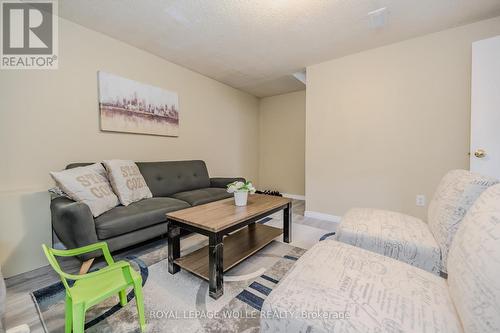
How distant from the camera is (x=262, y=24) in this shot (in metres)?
2.09

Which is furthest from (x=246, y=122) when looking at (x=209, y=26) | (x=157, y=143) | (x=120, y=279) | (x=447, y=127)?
(x=120, y=279)

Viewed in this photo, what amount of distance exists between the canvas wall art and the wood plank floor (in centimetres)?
139

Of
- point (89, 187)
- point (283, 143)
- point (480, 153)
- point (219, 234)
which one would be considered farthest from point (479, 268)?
point (283, 143)

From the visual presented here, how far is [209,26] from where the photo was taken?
2133mm

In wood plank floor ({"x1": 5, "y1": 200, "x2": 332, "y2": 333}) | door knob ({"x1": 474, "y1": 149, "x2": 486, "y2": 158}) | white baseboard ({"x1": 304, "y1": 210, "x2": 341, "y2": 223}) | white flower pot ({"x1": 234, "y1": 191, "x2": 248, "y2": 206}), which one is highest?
door knob ({"x1": 474, "y1": 149, "x2": 486, "y2": 158})

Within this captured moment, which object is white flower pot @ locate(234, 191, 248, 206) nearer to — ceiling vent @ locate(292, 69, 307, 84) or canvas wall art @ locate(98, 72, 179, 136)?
canvas wall art @ locate(98, 72, 179, 136)

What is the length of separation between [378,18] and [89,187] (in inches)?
120

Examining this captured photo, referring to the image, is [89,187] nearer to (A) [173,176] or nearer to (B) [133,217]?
(B) [133,217]

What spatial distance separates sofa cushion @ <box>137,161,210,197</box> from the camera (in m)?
2.45

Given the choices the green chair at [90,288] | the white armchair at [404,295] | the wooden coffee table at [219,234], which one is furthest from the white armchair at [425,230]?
the green chair at [90,288]

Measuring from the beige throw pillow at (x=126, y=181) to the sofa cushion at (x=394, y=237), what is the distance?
6.22ft

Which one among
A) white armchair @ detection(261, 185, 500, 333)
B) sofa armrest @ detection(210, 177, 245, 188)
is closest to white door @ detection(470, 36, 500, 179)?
white armchair @ detection(261, 185, 500, 333)

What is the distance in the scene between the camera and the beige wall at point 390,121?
218cm

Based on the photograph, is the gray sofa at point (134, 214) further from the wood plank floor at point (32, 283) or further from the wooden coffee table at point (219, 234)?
the wooden coffee table at point (219, 234)
